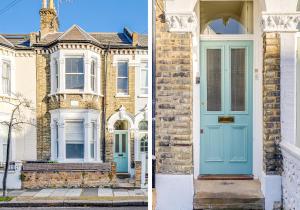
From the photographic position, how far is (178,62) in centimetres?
403

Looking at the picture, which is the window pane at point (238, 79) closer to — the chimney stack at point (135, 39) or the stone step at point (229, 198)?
the stone step at point (229, 198)

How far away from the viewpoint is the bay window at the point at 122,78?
10.3ft

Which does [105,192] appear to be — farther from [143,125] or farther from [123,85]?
[123,85]

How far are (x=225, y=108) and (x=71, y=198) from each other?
7.35 ft

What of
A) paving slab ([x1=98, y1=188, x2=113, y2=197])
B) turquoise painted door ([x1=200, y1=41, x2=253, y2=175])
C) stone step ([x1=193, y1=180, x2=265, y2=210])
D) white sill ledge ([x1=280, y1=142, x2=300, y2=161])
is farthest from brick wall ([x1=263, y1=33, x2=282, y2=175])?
paving slab ([x1=98, y1=188, x2=113, y2=197])

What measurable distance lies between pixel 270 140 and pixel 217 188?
75 cm

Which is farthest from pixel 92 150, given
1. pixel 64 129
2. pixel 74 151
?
pixel 64 129

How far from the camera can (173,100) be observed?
13.3 feet

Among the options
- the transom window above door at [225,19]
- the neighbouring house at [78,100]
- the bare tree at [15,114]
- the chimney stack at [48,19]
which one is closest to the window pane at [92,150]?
the neighbouring house at [78,100]

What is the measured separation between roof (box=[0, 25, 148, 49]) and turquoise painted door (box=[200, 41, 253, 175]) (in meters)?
1.73

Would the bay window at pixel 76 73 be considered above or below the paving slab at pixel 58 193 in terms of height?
above

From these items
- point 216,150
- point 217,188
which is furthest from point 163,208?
point 216,150

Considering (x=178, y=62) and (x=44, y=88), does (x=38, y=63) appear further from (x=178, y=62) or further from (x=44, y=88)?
(x=178, y=62)

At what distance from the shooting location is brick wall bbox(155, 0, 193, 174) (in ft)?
13.2
